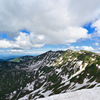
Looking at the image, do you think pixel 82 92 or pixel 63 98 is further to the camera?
pixel 82 92

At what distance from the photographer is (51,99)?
2266 centimetres

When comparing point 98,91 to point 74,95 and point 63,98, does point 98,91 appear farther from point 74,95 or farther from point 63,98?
point 63,98

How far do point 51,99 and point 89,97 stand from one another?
11.5 m

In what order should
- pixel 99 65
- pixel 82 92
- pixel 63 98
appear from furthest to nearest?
pixel 99 65, pixel 82 92, pixel 63 98

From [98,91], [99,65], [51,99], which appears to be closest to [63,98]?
[51,99]

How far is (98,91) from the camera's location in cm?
2503

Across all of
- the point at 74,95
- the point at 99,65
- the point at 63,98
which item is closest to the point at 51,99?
the point at 63,98

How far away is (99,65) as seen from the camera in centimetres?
17050

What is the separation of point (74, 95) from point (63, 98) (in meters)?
3.78

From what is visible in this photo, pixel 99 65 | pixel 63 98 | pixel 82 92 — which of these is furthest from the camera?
pixel 99 65

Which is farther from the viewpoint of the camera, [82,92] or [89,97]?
[82,92]

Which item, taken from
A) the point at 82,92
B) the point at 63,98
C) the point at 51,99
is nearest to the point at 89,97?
the point at 82,92

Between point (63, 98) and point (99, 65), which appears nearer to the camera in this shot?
point (63, 98)

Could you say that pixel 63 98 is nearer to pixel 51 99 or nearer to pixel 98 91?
pixel 51 99
